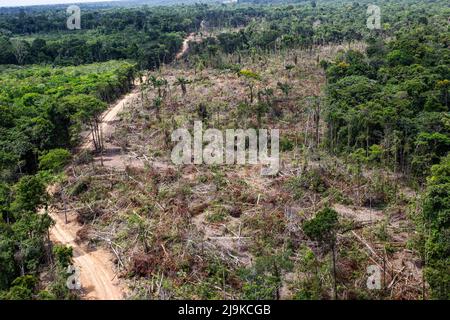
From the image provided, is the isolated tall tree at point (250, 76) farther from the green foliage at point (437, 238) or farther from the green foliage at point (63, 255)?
the green foliage at point (63, 255)

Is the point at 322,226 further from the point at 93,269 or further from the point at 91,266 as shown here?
the point at 91,266

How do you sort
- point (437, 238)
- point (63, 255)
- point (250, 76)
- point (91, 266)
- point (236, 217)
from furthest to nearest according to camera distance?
point (250, 76), point (236, 217), point (91, 266), point (63, 255), point (437, 238)

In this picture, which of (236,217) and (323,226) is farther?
(236,217)

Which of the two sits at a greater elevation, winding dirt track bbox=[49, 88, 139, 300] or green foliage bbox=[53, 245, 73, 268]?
green foliage bbox=[53, 245, 73, 268]

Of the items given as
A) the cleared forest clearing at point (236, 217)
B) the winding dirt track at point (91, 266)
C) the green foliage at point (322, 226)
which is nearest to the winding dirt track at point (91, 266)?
the winding dirt track at point (91, 266)

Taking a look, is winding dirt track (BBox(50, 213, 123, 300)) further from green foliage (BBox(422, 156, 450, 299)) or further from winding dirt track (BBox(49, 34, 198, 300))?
green foliage (BBox(422, 156, 450, 299))

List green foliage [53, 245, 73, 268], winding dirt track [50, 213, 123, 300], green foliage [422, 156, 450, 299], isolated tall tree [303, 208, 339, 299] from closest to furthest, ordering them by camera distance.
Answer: green foliage [422, 156, 450, 299], isolated tall tree [303, 208, 339, 299], winding dirt track [50, 213, 123, 300], green foliage [53, 245, 73, 268]

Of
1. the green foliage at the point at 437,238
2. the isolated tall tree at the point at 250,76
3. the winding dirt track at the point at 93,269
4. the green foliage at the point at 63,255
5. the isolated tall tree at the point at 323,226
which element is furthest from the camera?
the isolated tall tree at the point at 250,76

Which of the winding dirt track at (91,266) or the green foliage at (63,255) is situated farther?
the green foliage at (63,255)

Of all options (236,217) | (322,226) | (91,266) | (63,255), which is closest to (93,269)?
(91,266)

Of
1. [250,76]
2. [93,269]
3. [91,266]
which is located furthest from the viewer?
[250,76]

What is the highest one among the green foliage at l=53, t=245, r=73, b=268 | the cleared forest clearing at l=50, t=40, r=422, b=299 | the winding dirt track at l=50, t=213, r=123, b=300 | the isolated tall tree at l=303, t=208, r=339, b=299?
the isolated tall tree at l=303, t=208, r=339, b=299

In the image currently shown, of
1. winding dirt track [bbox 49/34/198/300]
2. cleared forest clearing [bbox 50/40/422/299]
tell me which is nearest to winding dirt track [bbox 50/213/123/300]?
winding dirt track [bbox 49/34/198/300]
